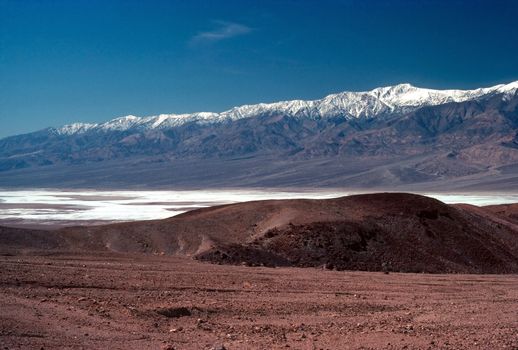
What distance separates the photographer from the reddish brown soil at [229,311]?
437 inches

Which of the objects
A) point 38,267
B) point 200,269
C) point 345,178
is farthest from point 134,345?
point 345,178

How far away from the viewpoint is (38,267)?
18250mm

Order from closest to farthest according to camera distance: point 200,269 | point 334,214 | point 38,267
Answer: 1. point 38,267
2. point 200,269
3. point 334,214

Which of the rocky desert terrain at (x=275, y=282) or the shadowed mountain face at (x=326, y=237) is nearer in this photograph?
the rocky desert terrain at (x=275, y=282)

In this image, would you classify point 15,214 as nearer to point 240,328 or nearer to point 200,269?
point 200,269

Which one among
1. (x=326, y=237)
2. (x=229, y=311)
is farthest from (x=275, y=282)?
(x=326, y=237)

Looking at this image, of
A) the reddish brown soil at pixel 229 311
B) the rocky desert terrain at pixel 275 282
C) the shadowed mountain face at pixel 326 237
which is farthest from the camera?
the shadowed mountain face at pixel 326 237

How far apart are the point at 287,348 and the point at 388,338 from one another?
86.5 inches

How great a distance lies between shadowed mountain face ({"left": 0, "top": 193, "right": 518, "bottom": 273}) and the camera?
96.7 ft

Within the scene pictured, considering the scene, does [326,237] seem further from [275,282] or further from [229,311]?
[229,311]

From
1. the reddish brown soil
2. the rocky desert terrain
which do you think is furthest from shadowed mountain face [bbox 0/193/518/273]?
the reddish brown soil

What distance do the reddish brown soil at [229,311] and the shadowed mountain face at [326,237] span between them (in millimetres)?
8253

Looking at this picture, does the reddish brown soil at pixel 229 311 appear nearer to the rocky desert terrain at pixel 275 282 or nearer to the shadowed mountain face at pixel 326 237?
the rocky desert terrain at pixel 275 282

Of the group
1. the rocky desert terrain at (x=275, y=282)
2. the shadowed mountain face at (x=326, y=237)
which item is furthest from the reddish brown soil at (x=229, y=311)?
the shadowed mountain face at (x=326, y=237)
